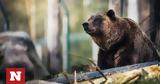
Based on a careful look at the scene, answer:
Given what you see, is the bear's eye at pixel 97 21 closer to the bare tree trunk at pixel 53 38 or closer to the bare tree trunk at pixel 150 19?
the bare tree trunk at pixel 53 38

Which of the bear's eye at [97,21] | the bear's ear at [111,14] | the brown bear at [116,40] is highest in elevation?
the bear's ear at [111,14]

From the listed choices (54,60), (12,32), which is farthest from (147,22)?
(12,32)

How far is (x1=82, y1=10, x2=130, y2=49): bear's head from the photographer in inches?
213

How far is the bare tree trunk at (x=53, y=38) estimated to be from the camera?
535cm

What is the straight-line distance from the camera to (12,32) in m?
5.25

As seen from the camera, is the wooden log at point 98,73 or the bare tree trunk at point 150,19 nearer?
the wooden log at point 98,73

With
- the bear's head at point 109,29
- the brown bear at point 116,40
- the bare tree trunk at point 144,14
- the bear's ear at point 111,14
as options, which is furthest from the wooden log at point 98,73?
the bear's ear at point 111,14

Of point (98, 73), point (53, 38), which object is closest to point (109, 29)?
point (98, 73)

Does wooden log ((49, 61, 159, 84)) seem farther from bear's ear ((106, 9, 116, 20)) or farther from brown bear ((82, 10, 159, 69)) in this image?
bear's ear ((106, 9, 116, 20))

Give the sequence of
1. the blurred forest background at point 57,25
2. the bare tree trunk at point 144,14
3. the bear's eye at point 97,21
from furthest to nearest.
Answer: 1. the bare tree trunk at point 144,14
2. the bear's eye at point 97,21
3. the blurred forest background at point 57,25

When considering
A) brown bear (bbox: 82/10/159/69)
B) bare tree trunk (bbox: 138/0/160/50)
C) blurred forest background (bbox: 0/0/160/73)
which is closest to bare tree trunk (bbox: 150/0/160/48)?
bare tree trunk (bbox: 138/0/160/50)

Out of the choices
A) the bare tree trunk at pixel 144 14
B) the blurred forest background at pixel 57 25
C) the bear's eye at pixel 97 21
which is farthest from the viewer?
the bare tree trunk at pixel 144 14

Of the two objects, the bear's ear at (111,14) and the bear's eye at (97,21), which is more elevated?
the bear's ear at (111,14)

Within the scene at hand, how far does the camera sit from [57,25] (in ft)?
17.6
